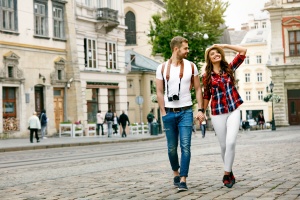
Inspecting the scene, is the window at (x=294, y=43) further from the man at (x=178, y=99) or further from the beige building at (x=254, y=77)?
the man at (x=178, y=99)

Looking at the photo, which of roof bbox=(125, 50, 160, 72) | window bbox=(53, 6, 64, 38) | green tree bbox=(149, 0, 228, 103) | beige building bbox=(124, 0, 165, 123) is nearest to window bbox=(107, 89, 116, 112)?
green tree bbox=(149, 0, 228, 103)

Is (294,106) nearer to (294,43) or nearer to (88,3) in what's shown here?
(294,43)

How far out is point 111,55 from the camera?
48312 millimetres

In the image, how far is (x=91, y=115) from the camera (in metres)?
45.2

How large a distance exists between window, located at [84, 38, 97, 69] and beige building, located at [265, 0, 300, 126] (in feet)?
68.4

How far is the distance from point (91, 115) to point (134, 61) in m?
20.7

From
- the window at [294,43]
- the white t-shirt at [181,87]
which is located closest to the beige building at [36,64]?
the window at [294,43]

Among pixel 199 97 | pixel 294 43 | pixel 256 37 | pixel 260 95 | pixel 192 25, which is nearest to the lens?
pixel 199 97

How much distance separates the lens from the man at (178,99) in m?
8.38

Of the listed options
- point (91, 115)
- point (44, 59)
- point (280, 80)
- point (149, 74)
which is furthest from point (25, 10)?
point (280, 80)

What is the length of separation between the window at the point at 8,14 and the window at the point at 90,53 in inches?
323

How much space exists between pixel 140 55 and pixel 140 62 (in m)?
1.88

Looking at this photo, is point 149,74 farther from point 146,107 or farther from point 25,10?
point 25,10

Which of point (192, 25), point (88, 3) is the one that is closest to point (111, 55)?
point (88, 3)
